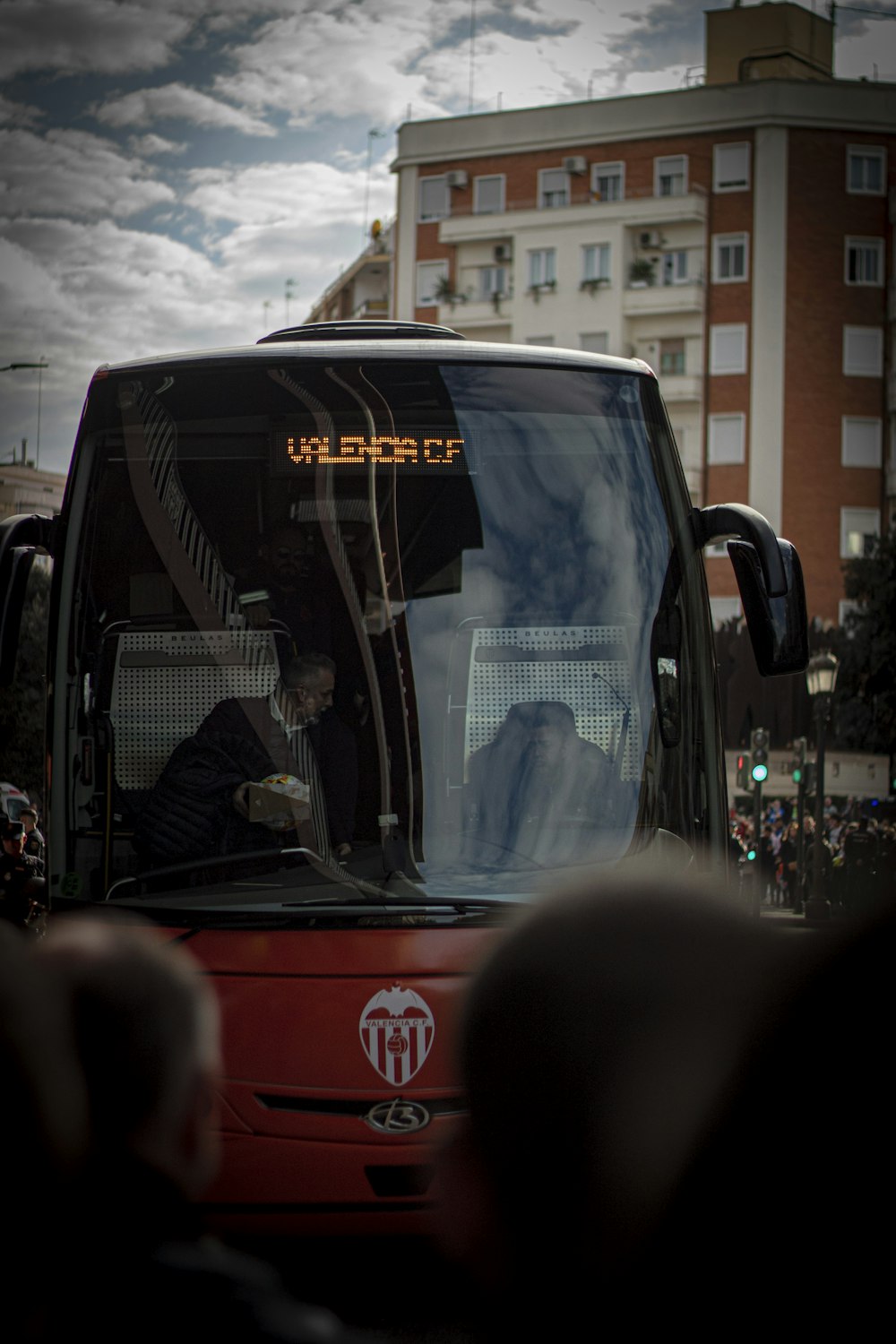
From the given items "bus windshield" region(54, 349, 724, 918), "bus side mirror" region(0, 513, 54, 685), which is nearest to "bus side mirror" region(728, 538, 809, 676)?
"bus windshield" region(54, 349, 724, 918)

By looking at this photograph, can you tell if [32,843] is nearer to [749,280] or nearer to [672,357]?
[672,357]

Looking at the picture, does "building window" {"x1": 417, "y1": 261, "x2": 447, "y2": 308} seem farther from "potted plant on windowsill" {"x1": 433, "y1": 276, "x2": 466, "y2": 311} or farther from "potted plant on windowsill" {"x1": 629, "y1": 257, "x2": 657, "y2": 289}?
"potted plant on windowsill" {"x1": 629, "y1": 257, "x2": 657, "y2": 289}

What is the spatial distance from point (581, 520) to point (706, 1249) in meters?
4.26

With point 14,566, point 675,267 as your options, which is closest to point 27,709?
point 14,566

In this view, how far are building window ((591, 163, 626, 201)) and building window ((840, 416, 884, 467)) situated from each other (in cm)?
1067

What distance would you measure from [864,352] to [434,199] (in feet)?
51.8

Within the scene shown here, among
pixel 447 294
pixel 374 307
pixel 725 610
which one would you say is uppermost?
pixel 374 307

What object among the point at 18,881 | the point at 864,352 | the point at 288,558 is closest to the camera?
the point at 288,558

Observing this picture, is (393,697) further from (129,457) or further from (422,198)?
(422,198)

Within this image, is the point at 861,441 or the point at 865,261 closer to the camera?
the point at 861,441

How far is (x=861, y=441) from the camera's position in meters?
54.1

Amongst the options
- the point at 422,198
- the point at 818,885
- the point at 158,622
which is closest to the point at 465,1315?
the point at 158,622

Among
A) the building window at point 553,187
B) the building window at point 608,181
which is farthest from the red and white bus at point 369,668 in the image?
the building window at point 553,187

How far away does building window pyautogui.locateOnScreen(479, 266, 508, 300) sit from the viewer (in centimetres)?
5694
